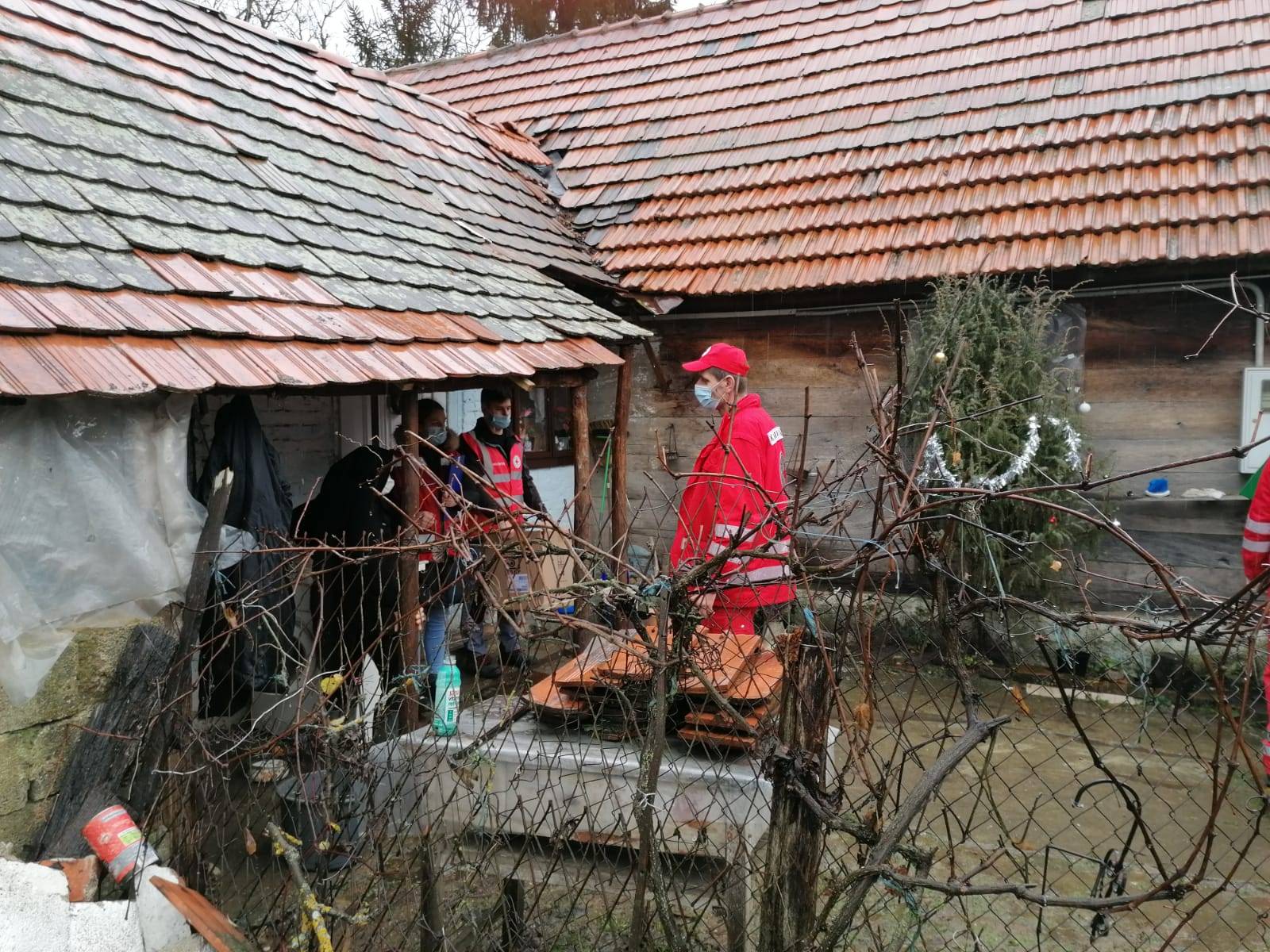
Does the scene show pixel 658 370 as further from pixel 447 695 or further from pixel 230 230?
pixel 447 695

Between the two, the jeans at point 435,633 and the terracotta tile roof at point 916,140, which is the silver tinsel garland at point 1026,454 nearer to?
the terracotta tile roof at point 916,140

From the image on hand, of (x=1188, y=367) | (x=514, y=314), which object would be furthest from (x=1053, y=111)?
(x=514, y=314)

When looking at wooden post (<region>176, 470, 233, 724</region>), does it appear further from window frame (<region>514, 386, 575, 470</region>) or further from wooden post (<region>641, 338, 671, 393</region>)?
wooden post (<region>641, 338, 671, 393</region>)

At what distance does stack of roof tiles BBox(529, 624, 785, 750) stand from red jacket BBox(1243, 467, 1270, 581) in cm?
300

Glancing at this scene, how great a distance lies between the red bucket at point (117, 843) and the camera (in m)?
2.87

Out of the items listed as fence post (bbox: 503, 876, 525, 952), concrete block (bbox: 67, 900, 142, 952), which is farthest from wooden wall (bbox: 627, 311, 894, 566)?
concrete block (bbox: 67, 900, 142, 952)

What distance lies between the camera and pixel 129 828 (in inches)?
117

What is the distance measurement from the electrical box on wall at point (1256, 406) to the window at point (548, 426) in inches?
210

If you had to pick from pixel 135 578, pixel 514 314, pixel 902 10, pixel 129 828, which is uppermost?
pixel 902 10

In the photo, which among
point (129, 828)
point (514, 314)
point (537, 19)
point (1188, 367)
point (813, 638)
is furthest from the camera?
point (537, 19)

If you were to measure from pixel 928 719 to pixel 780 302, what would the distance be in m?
4.01

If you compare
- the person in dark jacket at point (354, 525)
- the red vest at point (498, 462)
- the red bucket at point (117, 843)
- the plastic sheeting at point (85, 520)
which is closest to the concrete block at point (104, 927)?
the red bucket at point (117, 843)

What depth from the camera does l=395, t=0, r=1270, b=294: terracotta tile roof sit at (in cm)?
686

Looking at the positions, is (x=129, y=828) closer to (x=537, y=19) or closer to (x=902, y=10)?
(x=902, y=10)
